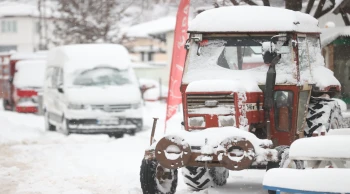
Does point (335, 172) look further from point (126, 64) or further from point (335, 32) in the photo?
point (126, 64)

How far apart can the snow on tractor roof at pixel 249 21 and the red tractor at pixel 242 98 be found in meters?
0.01

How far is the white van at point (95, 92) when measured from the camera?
64.5 ft

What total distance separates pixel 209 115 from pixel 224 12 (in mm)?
1649

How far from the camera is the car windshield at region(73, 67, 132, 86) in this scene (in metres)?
20.4

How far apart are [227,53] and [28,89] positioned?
19.5m

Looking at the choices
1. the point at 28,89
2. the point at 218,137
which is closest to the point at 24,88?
the point at 28,89

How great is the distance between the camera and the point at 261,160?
924 centimetres

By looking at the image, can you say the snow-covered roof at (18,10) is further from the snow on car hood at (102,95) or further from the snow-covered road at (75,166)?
the snow-covered road at (75,166)

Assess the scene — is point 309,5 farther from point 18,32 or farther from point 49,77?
point 18,32

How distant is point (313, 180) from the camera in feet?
23.9

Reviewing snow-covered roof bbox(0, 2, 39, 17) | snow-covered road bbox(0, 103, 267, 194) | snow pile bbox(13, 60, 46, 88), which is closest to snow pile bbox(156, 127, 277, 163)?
snow-covered road bbox(0, 103, 267, 194)

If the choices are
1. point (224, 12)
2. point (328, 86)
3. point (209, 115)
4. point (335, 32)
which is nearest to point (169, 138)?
Answer: point (209, 115)

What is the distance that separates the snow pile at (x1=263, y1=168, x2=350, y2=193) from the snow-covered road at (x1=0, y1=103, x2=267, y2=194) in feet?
11.2

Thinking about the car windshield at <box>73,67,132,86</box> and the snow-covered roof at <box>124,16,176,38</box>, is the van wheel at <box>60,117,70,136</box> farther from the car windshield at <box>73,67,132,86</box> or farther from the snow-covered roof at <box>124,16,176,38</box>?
the snow-covered roof at <box>124,16,176,38</box>
